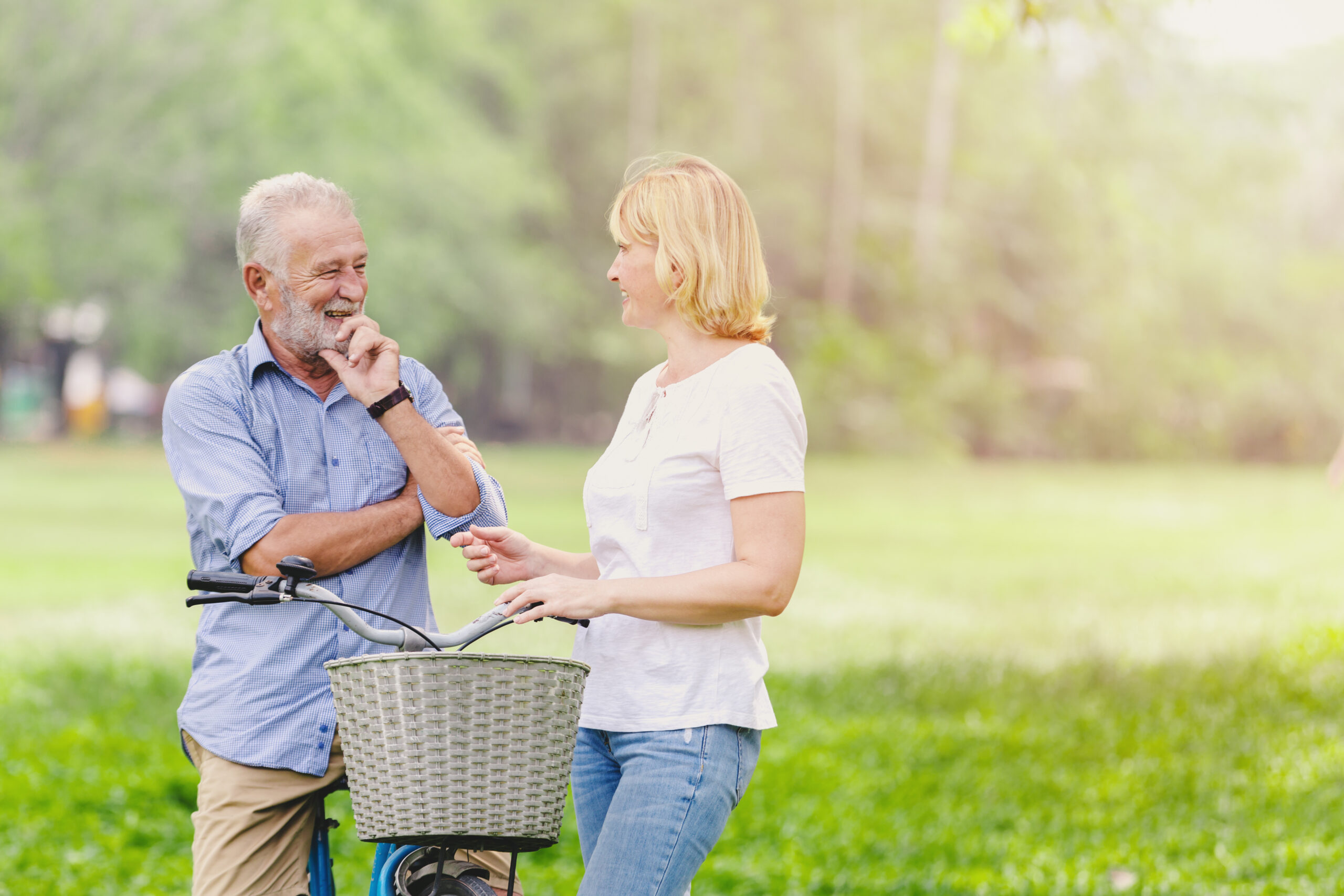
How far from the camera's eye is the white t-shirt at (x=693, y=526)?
244cm

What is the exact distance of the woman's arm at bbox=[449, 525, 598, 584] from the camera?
2723 millimetres

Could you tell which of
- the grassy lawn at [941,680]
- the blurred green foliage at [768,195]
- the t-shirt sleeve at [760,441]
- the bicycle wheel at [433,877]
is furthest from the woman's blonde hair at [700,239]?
the blurred green foliage at [768,195]

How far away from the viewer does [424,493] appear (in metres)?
2.72

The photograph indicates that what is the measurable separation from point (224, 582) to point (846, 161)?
1317cm

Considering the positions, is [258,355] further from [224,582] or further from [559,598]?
[559,598]

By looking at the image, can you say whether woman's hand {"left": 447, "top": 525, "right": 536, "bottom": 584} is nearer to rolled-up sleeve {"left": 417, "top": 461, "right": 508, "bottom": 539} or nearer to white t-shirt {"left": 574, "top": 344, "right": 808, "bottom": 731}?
rolled-up sleeve {"left": 417, "top": 461, "right": 508, "bottom": 539}

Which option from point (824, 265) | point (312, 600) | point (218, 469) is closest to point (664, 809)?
point (312, 600)

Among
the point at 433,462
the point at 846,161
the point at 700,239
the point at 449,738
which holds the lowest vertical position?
the point at 449,738

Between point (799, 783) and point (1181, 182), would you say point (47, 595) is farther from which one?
point (1181, 182)

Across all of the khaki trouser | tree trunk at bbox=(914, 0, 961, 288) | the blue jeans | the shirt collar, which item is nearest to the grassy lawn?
tree trunk at bbox=(914, 0, 961, 288)

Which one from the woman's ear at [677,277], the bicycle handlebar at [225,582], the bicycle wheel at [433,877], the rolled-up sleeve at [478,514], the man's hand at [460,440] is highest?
the woman's ear at [677,277]

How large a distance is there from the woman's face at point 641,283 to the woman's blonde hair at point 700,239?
2 cm

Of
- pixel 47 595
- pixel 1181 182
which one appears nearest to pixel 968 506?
pixel 1181 182

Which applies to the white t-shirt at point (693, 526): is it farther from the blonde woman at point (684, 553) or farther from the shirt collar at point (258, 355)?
the shirt collar at point (258, 355)
